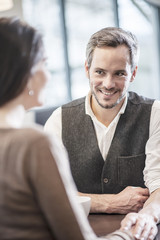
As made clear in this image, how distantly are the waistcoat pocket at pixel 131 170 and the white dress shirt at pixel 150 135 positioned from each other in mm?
41

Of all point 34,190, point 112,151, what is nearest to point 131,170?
point 112,151

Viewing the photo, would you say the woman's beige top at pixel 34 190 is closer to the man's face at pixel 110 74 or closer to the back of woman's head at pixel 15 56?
the back of woman's head at pixel 15 56

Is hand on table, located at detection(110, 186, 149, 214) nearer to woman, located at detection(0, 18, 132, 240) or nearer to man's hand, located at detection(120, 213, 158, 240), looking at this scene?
man's hand, located at detection(120, 213, 158, 240)

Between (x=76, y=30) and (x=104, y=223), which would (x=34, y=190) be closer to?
(x=104, y=223)

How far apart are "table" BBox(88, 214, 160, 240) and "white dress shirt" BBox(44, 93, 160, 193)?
0.22 meters

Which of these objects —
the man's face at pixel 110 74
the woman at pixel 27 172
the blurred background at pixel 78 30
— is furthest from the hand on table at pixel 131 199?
the blurred background at pixel 78 30

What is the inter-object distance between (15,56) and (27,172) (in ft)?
0.77

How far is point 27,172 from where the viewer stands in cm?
81

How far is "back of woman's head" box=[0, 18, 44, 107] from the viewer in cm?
86

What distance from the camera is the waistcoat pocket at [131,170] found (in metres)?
1.74

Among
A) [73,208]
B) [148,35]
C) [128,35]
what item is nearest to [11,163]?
[73,208]

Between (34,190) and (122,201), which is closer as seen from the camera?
(34,190)

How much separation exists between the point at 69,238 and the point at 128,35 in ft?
3.82

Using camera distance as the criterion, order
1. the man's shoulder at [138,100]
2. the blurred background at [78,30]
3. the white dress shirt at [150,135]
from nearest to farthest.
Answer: the white dress shirt at [150,135], the man's shoulder at [138,100], the blurred background at [78,30]
